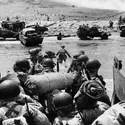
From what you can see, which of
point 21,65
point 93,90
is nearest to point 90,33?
point 21,65

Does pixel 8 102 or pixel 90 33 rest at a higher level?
pixel 8 102

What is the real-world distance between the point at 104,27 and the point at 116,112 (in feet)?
152

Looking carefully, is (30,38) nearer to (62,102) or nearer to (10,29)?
(10,29)

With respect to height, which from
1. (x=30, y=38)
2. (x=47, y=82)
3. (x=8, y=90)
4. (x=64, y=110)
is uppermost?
(x=8, y=90)

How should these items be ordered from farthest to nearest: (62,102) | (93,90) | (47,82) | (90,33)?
(90,33) → (47,82) → (93,90) → (62,102)

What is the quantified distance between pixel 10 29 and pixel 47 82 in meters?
35.5

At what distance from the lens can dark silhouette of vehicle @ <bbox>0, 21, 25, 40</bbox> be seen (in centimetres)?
3719

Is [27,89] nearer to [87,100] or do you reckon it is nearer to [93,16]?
[87,100]

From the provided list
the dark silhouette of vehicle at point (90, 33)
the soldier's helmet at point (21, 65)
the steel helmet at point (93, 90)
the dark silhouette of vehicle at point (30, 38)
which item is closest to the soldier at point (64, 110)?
the steel helmet at point (93, 90)

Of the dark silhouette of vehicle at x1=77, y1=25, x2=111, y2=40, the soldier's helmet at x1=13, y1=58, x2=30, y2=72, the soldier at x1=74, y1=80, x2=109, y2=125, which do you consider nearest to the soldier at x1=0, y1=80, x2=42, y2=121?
the soldier at x1=74, y1=80, x2=109, y2=125

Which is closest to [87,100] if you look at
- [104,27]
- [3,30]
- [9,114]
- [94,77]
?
[9,114]

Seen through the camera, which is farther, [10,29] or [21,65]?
[10,29]

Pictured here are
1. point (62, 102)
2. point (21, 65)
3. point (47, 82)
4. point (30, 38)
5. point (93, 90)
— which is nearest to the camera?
point (62, 102)

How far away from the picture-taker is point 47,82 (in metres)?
5.46
